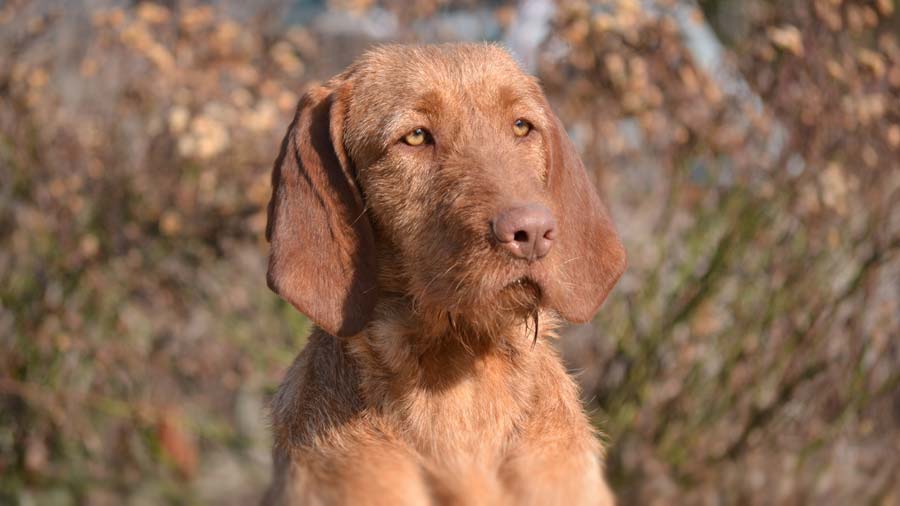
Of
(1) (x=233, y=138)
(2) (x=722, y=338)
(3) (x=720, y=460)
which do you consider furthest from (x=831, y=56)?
(1) (x=233, y=138)

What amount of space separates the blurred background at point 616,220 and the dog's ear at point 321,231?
2.42 m

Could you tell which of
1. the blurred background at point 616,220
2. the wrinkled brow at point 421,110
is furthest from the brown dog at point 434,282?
the blurred background at point 616,220

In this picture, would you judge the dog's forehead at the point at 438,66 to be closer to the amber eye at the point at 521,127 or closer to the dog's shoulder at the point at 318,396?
the amber eye at the point at 521,127

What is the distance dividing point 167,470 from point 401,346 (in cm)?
399

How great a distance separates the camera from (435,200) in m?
3.00

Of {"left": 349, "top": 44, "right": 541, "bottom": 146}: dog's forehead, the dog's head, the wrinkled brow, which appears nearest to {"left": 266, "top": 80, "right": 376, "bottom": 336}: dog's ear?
the dog's head

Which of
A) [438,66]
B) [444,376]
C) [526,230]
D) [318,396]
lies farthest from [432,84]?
[318,396]

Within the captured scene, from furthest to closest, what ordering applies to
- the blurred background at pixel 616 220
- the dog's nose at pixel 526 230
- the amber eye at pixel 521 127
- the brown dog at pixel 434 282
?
the blurred background at pixel 616 220, the amber eye at pixel 521 127, the brown dog at pixel 434 282, the dog's nose at pixel 526 230

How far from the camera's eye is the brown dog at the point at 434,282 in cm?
284

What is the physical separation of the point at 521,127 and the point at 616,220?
3171mm

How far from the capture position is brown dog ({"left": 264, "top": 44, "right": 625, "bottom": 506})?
284 cm

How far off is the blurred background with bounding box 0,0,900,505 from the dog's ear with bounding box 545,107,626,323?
79.9 inches

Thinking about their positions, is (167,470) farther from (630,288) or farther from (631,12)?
(631,12)

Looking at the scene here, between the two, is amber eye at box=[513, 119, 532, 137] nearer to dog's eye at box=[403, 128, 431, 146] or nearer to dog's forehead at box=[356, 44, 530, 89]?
dog's forehead at box=[356, 44, 530, 89]
